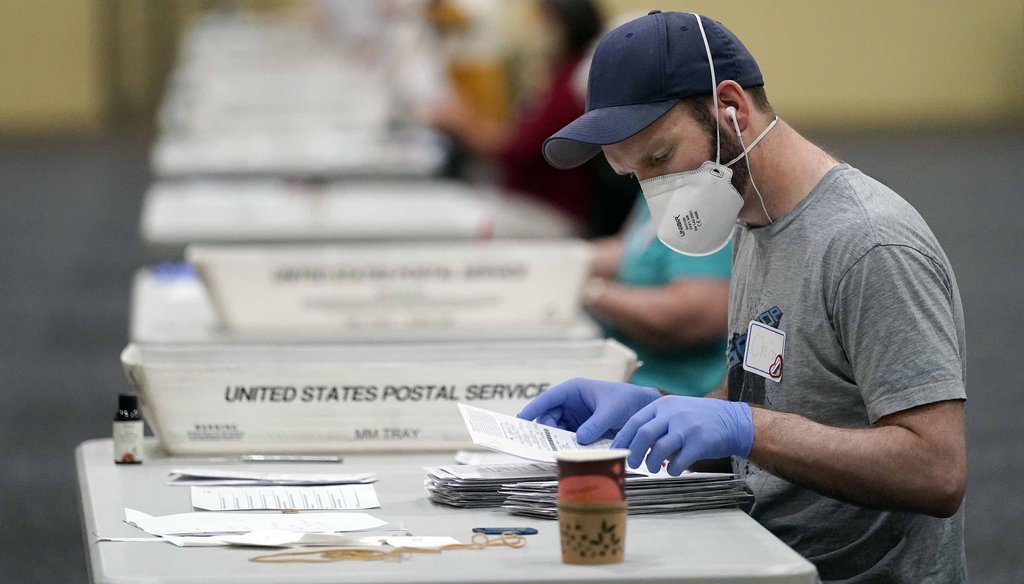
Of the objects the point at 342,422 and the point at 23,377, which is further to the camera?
the point at 23,377

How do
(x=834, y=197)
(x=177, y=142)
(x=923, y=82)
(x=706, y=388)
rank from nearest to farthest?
(x=834, y=197), (x=706, y=388), (x=177, y=142), (x=923, y=82)

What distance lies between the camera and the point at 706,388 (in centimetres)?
342

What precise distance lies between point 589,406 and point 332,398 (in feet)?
1.93

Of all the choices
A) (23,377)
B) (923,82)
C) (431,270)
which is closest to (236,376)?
(431,270)

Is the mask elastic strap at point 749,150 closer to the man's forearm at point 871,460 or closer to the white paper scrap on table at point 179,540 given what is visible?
the man's forearm at point 871,460

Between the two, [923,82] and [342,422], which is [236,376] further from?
[923,82]

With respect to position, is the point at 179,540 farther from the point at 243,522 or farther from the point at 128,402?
the point at 128,402

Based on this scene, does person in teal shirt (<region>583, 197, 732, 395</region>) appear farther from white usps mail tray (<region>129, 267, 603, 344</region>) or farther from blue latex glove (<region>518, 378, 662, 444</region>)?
blue latex glove (<region>518, 378, 662, 444</region>)

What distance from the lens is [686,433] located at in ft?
6.00

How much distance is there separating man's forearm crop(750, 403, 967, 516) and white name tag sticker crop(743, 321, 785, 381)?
0.47 ft

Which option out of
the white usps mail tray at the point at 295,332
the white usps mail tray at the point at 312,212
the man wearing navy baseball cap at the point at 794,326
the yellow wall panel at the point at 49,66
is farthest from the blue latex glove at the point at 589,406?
the yellow wall panel at the point at 49,66

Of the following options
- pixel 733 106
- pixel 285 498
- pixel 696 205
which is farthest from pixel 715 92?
pixel 285 498

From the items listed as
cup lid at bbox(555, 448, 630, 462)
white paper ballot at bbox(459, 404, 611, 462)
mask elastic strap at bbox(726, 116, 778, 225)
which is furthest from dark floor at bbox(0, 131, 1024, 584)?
cup lid at bbox(555, 448, 630, 462)

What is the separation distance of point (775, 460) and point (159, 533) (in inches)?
31.2
